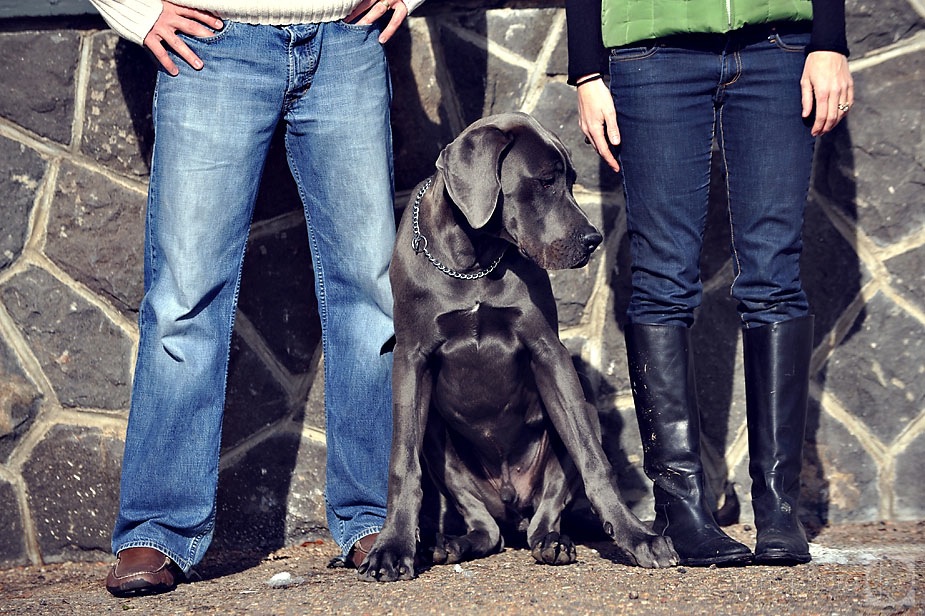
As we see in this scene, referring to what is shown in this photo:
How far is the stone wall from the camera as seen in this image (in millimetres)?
3033

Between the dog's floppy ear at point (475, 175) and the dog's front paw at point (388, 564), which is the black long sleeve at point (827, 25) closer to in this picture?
the dog's floppy ear at point (475, 175)

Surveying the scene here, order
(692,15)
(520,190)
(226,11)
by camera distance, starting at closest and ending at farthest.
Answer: (692,15)
(226,11)
(520,190)

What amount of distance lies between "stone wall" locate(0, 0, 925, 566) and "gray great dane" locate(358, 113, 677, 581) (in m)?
0.45

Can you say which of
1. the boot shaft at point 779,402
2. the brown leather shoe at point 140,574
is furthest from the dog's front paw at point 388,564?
the boot shaft at point 779,402

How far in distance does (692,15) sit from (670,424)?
1.00 meters

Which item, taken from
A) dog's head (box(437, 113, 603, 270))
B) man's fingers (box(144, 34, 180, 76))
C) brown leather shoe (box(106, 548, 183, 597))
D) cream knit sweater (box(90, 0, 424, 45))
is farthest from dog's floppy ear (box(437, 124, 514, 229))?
brown leather shoe (box(106, 548, 183, 597))

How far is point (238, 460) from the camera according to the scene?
319 cm

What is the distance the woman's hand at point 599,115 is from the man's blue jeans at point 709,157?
2 centimetres

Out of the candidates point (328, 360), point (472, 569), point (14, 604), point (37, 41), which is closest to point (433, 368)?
point (328, 360)

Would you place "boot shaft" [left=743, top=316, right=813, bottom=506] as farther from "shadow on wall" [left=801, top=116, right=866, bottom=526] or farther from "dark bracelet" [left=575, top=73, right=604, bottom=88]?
"dark bracelet" [left=575, top=73, right=604, bottom=88]

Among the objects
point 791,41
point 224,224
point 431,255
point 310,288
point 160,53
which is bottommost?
point 310,288

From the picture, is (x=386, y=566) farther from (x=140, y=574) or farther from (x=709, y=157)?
(x=709, y=157)

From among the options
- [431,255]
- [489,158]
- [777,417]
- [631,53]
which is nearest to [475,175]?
[489,158]

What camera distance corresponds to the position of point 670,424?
8.84ft
